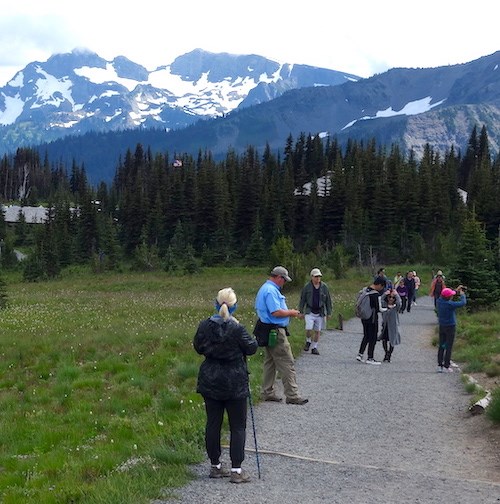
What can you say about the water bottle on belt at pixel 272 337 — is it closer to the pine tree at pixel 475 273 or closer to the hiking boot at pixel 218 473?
the hiking boot at pixel 218 473

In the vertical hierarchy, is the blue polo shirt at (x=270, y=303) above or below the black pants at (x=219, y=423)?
above

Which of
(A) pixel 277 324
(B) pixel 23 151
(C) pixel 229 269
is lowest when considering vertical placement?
(C) pixel 229 269

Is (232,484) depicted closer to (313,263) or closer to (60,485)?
(60,485)

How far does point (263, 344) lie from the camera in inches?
457

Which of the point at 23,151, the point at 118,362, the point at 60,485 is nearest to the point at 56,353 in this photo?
the point at 118,362

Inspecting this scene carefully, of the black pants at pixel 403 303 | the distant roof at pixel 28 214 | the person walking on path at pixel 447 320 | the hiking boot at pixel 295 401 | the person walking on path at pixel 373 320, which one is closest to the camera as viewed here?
the hiking boot at pixel 295 401

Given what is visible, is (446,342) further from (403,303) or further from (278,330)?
(403,303)

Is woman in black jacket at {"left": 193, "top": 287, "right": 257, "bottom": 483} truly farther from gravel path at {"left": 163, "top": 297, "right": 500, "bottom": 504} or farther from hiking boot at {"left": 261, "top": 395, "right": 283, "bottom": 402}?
hiking boot at {"left": 261, "top": 395, "right": 283, "bottom": 402}

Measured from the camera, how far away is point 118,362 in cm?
1633

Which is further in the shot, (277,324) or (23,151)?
(23,151)

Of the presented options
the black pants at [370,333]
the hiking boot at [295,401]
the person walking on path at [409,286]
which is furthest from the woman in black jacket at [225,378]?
the person walking on path at [409,286]

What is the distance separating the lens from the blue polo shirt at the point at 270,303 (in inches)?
445

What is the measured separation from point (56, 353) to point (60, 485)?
1078 centimetres

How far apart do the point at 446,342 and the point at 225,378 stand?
382 inches
